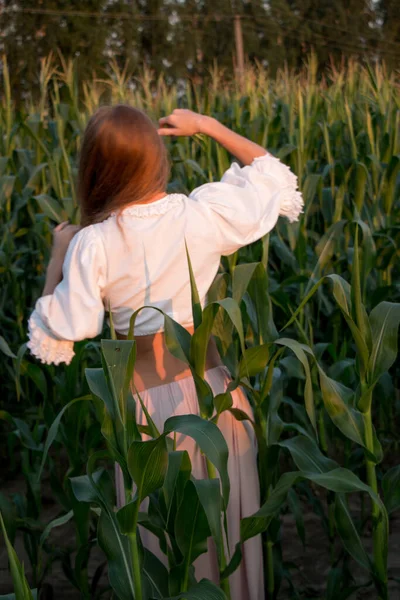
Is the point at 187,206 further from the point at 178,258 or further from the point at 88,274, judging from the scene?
the point at 88,274

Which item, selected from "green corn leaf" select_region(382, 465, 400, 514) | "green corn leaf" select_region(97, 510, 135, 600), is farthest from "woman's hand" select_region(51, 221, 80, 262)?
"green corn leaf" select_region(382, 465, 400, 514)

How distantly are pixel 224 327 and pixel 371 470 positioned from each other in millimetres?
548

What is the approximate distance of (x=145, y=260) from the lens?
2020 mm

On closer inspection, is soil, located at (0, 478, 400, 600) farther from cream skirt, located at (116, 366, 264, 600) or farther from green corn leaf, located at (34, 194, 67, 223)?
green corn leaf, located at (34, 194, 67, 223)

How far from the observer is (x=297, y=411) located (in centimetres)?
287

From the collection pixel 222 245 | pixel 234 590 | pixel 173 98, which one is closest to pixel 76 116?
pixel 173 98

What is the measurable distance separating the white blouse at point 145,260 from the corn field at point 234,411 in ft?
0.40

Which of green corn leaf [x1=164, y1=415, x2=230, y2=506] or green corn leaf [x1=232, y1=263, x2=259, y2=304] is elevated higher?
green corn leaf [x1=232, y1=263, x2=259, y2=304]

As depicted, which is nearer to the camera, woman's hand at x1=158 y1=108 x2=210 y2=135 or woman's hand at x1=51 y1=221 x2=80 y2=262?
woman's hand at x1=51 y1=221 x2=80 y2=262

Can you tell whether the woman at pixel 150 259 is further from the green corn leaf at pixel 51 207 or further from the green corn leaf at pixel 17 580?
the green corn leaf at pixel 51 207

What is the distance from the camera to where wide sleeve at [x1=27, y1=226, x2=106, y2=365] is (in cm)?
198

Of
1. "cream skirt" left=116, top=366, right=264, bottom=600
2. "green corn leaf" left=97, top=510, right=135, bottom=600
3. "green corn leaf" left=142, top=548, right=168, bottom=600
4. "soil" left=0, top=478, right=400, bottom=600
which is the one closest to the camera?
"green corn leaf" left=97, top=510, right=135, bottom=600

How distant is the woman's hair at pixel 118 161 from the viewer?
1968 mm

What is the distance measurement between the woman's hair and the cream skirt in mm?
484
